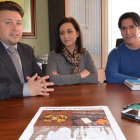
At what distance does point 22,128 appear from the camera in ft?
1.88

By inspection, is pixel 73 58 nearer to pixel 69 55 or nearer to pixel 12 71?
pixel 69 55

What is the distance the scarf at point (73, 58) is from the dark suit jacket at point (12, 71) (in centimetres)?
41

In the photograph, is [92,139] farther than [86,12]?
No

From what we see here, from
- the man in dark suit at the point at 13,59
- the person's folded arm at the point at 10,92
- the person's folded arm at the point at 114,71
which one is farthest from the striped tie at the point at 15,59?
the person's folded arm at the point at 114,71

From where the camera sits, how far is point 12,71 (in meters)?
1.25

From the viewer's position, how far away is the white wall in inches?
156

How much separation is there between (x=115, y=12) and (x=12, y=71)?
3783 mm

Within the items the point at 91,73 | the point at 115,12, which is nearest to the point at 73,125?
the point at 91,73

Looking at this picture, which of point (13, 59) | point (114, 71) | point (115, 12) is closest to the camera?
point (13, 59)

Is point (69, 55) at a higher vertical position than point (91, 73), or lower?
higher

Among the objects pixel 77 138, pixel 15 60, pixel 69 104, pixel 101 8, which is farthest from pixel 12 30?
pixel 101 8

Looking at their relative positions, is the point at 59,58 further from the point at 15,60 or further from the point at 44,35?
the point at 44,35

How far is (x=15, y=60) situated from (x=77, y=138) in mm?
1051

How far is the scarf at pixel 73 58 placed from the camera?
1.82m
